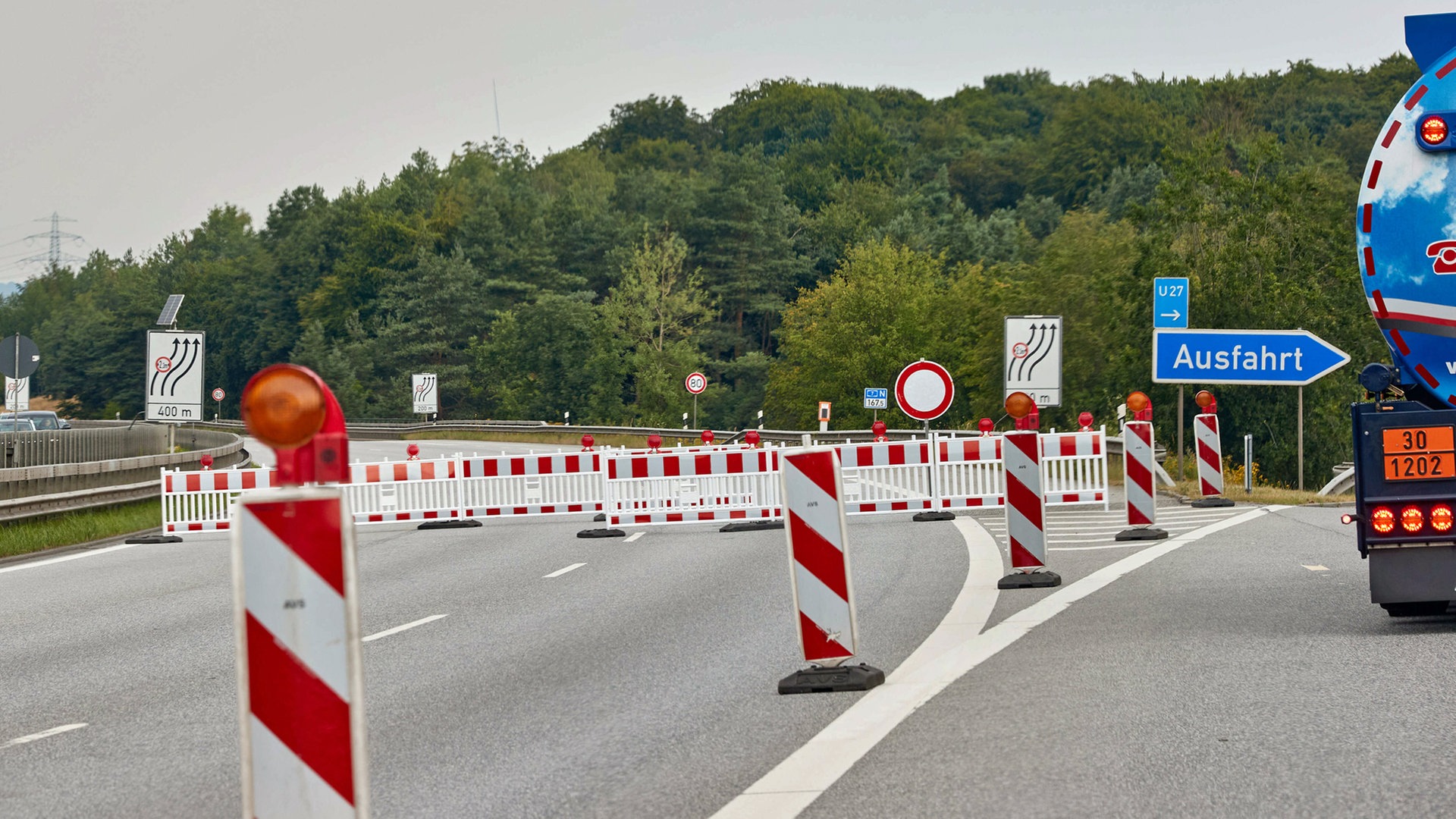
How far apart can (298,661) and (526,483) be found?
20.4 meters

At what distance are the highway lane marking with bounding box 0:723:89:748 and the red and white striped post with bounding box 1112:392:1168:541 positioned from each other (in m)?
Answer: 11.3

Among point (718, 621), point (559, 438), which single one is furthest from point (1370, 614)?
point (559, 438)

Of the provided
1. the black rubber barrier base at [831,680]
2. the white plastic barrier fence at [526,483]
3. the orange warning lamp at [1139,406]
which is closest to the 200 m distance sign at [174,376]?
the white plastic barrier fence at [526,483]

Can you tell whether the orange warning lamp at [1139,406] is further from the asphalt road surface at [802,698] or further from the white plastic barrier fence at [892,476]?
the asphalt road surface at [802,698]

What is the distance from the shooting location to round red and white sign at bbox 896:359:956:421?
20281 mm

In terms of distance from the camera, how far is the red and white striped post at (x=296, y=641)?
436cm

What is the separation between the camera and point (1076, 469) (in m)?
22.3

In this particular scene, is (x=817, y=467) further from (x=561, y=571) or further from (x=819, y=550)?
(x=561, y=571)

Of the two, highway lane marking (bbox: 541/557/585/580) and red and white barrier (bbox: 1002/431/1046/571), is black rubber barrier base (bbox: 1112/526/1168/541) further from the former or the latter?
highway lane marking (bbox: 541/557/585/580)

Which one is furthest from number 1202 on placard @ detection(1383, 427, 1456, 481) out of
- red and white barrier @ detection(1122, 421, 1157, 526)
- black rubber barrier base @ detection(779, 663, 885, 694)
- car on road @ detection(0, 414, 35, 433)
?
car on road @ detection(0, 414, 35, 433)

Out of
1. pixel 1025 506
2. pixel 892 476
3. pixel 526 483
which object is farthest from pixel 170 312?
pixel 1025 506

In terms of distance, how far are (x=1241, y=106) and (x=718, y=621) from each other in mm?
114326

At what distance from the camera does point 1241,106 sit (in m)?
117

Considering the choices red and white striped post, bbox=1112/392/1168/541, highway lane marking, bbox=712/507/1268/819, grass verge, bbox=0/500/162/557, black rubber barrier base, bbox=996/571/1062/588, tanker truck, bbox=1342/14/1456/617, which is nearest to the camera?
highway lane marking, bbox=712/507/1268/819
